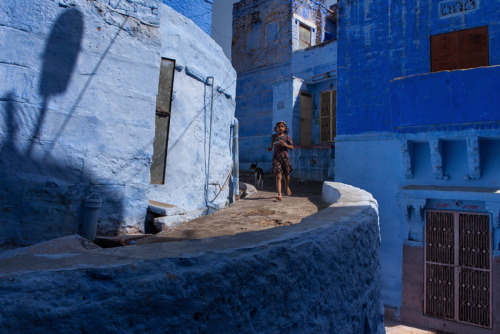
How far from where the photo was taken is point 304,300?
1616 millimetres

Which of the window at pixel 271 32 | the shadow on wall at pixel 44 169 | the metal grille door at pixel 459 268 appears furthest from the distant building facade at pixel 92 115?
the window at pixel 271 32

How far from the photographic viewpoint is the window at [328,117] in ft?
49.0

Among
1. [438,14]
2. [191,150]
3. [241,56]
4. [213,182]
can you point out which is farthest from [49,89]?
[241,56]

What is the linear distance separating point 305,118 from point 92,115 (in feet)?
40.8

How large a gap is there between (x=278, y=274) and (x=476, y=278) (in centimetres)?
850

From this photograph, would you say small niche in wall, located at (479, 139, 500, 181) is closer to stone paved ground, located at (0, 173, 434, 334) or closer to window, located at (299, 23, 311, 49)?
stone paved ground, located at (0, 173, 434, 334)

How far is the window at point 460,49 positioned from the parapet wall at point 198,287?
8.96m

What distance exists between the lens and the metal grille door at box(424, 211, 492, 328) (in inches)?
304

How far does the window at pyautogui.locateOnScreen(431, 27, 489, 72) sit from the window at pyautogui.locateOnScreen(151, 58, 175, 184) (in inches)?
304

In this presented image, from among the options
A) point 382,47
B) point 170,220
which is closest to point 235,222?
point 170,220

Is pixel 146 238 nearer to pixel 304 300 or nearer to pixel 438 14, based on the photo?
pixel 304 300

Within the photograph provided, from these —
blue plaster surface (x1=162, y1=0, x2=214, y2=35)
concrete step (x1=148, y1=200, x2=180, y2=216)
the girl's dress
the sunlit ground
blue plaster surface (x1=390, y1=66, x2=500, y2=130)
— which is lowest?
the sunlit ground

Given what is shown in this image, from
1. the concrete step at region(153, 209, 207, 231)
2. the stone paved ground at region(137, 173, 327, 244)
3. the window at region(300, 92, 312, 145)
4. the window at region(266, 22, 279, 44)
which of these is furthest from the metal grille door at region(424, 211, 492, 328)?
the window at region(266, 22, 279, 44)

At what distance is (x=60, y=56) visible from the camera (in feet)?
11.5
